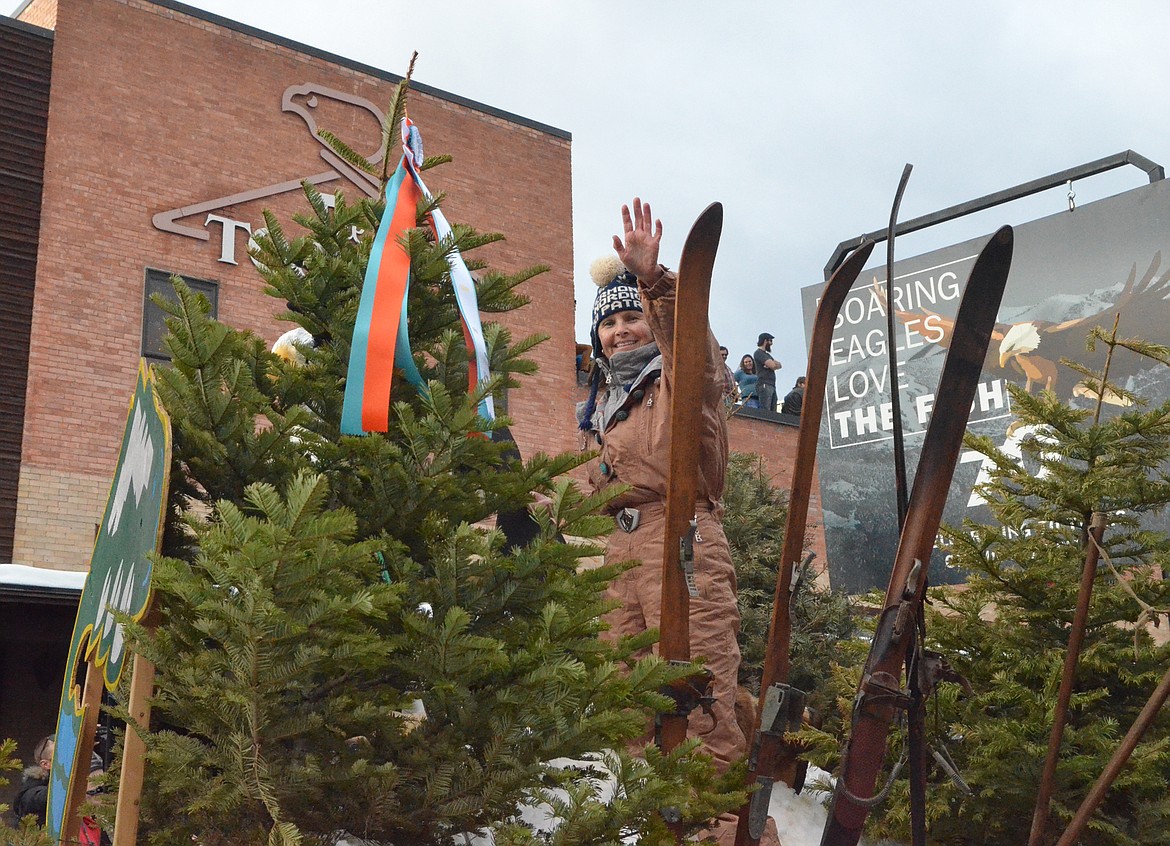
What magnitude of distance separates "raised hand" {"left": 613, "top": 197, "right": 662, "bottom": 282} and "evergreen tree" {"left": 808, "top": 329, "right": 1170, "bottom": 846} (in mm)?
1389

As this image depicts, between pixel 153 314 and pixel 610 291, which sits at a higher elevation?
pixel 153 314

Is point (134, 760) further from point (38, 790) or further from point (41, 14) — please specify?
point (41, 14)

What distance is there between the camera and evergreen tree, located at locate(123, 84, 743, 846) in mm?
2291

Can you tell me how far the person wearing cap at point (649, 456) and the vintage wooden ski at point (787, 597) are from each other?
0.58 metres

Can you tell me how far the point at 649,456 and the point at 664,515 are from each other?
320 millimetres

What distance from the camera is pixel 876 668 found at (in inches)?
115

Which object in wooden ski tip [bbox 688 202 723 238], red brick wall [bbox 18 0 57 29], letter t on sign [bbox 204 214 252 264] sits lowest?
wooden ski tip [bbox 688 202 723 238]

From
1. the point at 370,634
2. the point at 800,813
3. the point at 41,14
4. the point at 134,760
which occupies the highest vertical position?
the point at 41,14

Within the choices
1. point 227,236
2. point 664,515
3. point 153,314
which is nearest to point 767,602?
point 664,515

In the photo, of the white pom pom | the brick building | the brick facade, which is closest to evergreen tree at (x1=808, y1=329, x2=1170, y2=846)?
the white pom pom

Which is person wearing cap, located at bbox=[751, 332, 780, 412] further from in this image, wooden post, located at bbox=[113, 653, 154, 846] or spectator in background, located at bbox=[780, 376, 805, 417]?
wooden post, located at bbox=[113, 653, 154, 846]

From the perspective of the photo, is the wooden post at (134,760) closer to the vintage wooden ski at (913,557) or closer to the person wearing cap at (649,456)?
the vintage wooden ski at (913,557)

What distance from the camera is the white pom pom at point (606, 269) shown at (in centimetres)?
509

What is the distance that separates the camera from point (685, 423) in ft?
11.6
